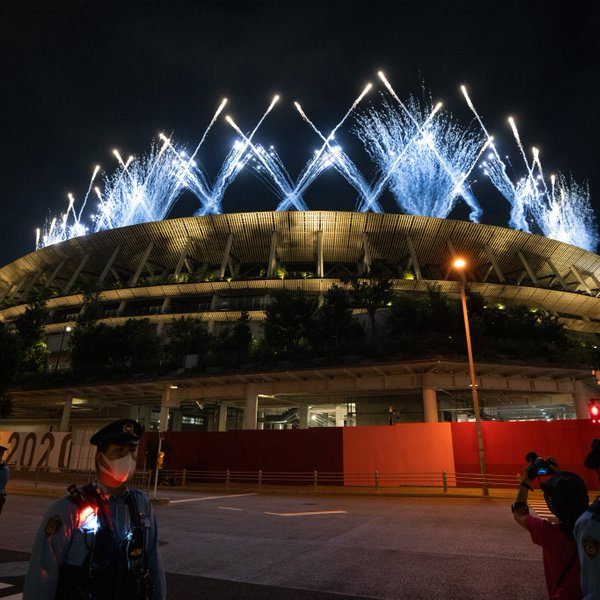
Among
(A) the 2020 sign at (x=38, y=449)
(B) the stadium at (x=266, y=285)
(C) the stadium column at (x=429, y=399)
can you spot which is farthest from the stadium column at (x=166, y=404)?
(C) the stadium column at (x=429, y=399)

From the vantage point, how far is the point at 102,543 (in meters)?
2.30

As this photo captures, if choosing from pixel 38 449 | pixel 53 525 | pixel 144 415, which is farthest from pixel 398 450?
pixel 144 415

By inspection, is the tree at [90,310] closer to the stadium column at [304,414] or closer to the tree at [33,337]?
the tree at [33,337]

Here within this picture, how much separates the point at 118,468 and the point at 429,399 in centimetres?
2699

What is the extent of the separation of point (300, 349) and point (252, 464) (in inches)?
410

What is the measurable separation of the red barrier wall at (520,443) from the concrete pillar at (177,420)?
32.2 meters

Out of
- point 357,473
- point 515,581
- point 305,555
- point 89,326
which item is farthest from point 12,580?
point 89,326

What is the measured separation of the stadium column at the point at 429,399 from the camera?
88.2ft

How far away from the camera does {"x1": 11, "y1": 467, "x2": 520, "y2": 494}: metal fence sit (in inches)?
807

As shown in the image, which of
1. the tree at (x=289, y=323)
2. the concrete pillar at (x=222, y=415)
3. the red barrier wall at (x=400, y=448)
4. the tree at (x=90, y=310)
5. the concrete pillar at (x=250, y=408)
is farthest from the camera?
the tree at (x=90, y=310)

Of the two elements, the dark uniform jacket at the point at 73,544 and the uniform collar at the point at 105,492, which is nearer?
the dark uniform jacket at the point at 73,544

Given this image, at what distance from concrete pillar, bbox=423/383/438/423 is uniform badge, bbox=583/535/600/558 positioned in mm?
26058

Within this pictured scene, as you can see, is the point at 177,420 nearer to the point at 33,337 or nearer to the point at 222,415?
the point at 222,415

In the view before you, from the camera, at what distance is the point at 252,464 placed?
82.0ft
